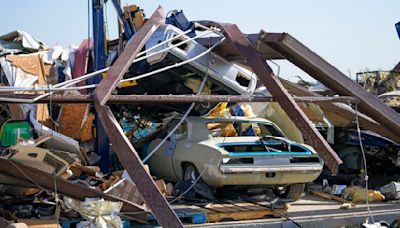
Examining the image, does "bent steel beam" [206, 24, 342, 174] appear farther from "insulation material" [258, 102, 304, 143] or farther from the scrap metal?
"insulation material" [258, 102, 304, 143]

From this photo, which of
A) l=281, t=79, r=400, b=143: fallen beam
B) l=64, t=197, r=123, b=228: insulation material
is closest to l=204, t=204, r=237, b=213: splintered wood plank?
l=64, t=197, r=123, b=228: insulation material

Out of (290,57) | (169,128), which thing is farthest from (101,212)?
(169,128)

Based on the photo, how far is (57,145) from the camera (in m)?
9.59

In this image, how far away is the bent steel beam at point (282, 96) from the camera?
20.0 feet

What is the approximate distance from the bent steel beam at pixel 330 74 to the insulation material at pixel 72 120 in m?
4.52

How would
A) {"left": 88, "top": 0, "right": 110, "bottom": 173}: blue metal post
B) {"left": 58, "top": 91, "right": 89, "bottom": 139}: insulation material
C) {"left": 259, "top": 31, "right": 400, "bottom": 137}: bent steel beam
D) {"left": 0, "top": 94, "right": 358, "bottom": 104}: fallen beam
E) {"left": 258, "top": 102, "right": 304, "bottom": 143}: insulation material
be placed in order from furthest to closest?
1. {"left": 258, "top": 102, "right": 304, "bottom": 143}: insulation material
2. {"left": 58, "top": 91, "right": 89, "bottom": 139}: insulation material
3. {"left": 88, "top": 0, "right": 110, "bottom": 173}: blue metal post
4. {"left": 259, "top": 31, "right": 400, "bottom": 137}: bent steel beam
5. {"left": 0, "top": 94, "right": 358, "bottom": 104}: fallen beam

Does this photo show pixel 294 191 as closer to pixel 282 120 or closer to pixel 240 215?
pixel 240 215

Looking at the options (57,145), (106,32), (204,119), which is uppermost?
(106,32)

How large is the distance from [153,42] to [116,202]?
2951 millimetres

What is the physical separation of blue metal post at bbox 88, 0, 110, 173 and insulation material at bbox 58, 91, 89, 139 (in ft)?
2.94

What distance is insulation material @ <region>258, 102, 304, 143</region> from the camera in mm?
11172

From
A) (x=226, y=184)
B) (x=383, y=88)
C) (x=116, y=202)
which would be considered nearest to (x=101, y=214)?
(x=116, y=202)

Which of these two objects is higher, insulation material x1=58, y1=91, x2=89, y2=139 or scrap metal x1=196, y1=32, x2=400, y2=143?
scrap metal x1=196, y1=32, x2=400, y2=143

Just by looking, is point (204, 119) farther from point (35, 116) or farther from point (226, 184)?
point (35, 116)
